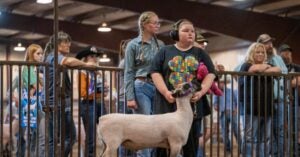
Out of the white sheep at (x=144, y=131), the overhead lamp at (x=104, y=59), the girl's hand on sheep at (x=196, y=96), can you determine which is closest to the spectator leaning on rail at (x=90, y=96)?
the white sheep at (x=144, y=131)

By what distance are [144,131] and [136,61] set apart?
0.85 metres

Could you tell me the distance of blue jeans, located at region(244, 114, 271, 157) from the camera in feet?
20.6

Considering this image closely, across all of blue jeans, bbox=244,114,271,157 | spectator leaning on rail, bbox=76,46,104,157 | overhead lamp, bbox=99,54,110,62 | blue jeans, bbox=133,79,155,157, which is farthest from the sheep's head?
overhead lamp, bbox=99,54,110,62

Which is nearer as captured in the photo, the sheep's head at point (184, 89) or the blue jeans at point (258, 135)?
the sheep's head at point (184, 89)

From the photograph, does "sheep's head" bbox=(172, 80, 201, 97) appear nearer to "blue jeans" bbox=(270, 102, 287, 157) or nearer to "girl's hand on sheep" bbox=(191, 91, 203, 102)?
"girl's hand on sheep" bbox=(191, 91, 203, 102)

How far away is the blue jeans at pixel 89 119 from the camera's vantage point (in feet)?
17.9

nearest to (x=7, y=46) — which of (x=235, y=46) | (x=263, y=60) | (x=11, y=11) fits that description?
(x=11, y=11)

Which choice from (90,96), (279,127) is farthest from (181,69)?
(279,127)

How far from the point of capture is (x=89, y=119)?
18.9 feet

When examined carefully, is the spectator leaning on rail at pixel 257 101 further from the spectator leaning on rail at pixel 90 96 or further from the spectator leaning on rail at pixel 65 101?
the spectator leaning on rail at pixel 65 101

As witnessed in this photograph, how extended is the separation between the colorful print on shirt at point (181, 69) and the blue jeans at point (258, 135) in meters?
1.68

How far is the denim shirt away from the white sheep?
56 cm

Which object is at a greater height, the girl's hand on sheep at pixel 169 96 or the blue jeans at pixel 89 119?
the girl's hand on sheep at pixel 169 96

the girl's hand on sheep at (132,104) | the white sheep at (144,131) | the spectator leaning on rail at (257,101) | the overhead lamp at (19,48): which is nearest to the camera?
the white sheep at (144,131)
